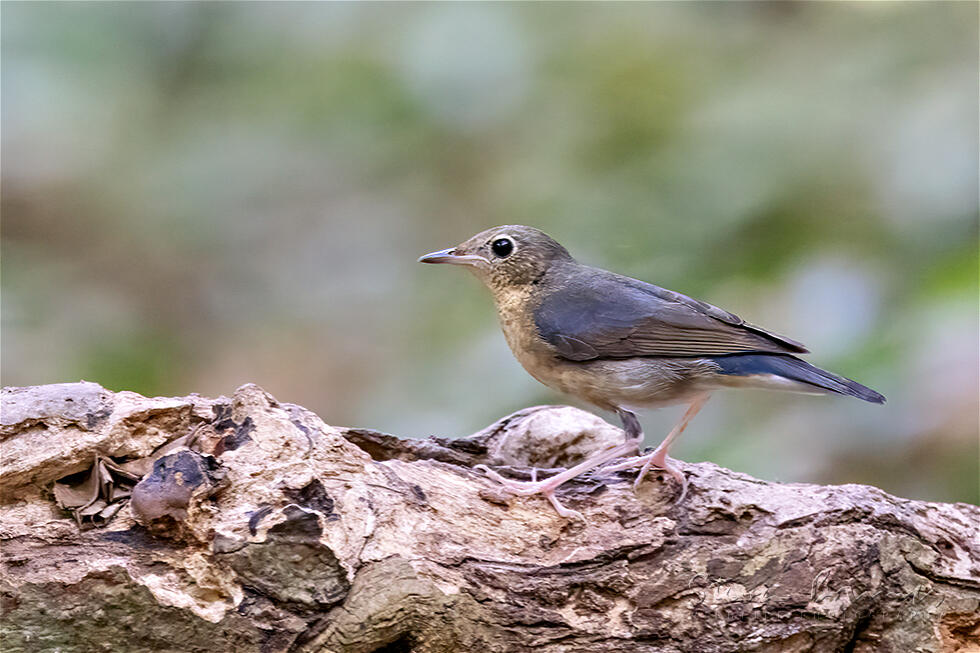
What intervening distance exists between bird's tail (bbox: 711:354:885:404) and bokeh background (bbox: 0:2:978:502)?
1751 millimetres

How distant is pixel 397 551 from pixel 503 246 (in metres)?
1.54

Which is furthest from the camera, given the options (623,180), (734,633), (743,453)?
(623,180)

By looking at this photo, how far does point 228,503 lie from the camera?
8.00 ft

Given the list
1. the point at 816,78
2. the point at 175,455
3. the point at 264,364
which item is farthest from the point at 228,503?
the point at 816,78

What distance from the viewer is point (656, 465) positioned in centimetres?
314

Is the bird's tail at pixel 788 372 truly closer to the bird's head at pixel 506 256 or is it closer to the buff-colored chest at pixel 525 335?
the buff-colored chest at pixel 525 335

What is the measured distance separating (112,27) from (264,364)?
7.44ft

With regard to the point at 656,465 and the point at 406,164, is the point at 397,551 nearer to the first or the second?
the point at 656,465

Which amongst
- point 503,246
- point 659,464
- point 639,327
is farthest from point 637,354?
point 503,246

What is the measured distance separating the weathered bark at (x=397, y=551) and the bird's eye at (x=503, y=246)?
905 mm

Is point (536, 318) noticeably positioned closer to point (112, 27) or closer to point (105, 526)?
point (105, 526)

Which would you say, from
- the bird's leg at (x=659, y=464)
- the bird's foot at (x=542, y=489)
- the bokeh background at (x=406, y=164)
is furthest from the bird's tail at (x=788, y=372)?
the bokeh background at (x=406, y=164)

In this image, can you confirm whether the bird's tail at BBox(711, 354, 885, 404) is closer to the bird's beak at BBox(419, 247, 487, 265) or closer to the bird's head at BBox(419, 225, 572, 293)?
the bird's head at BBox(419, 225, 572, 293)

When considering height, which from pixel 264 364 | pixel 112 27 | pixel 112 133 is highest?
pixel 112 27
